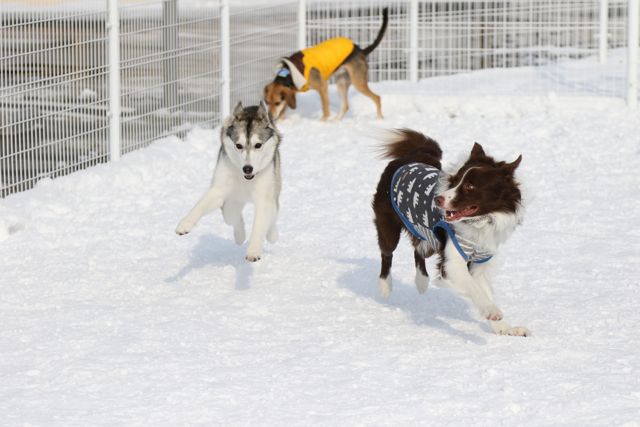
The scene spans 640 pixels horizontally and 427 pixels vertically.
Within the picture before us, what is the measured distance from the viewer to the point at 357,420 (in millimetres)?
4621

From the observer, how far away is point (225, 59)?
38.3 ft

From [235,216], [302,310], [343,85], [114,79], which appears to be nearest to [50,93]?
[114,79]

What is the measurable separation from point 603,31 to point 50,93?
23.6 ft

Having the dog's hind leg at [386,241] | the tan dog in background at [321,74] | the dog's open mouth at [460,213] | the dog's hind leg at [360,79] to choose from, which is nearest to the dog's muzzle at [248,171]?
the dog's hind leg at [386,241]

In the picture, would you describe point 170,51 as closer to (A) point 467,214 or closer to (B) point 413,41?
(B) point 413,41

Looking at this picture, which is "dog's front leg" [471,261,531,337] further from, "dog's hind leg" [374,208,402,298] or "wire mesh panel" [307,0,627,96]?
"wire mesh panel" [307,0,627,96]

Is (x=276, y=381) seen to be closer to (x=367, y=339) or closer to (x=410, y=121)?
(x=367, y=339)

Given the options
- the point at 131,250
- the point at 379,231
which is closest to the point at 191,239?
the point at 131,250

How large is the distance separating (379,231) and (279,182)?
1.00 metres

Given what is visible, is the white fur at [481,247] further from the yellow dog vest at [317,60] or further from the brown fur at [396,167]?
the yellow dog vest at [317,60]

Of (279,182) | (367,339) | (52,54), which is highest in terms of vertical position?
(52,54)

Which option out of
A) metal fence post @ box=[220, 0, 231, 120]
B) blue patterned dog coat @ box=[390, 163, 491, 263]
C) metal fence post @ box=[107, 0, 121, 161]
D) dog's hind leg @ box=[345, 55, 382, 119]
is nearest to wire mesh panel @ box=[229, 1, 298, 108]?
metal fence post @ box=[220, 0, 231, 120]

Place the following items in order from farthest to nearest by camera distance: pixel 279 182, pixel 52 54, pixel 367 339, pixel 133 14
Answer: pixel 133 14 → pixel 52 54 → pixel 279 182 → pixel 367 339

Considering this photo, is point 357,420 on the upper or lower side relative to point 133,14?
lower
